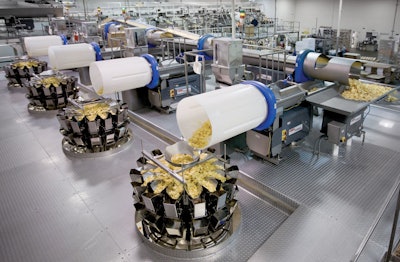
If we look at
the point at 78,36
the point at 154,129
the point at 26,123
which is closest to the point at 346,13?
the point at 78,36

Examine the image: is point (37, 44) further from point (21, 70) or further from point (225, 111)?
point (225, 111)

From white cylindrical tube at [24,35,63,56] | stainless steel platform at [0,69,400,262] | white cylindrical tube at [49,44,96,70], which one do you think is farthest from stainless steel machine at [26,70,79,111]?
white cylindrical tube at [24,35,63,56]

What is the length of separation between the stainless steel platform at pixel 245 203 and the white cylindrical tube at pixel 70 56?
88.1 inches

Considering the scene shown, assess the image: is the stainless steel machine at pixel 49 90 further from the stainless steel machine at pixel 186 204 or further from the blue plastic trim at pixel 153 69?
the stainless steel machine at pixel 186 204

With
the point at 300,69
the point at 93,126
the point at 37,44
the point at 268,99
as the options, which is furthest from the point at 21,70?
the point at 268,99

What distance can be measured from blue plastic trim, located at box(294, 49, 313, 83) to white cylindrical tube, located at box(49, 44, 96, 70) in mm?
4874

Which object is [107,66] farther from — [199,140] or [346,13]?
[346,13]

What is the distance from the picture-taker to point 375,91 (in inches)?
175

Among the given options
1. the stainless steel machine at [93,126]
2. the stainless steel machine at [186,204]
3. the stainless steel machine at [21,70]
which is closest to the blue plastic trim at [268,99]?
the stainless steel machine at [186,204]

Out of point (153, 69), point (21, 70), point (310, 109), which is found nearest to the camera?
point (310, 109)

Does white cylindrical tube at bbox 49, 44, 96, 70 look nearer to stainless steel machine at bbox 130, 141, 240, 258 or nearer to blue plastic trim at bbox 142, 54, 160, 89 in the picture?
blue plastic trim at bbox 142, 54, 160, 89

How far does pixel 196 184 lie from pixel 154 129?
2.89 metres

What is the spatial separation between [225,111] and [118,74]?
2738mm

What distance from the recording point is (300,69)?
186 inches
